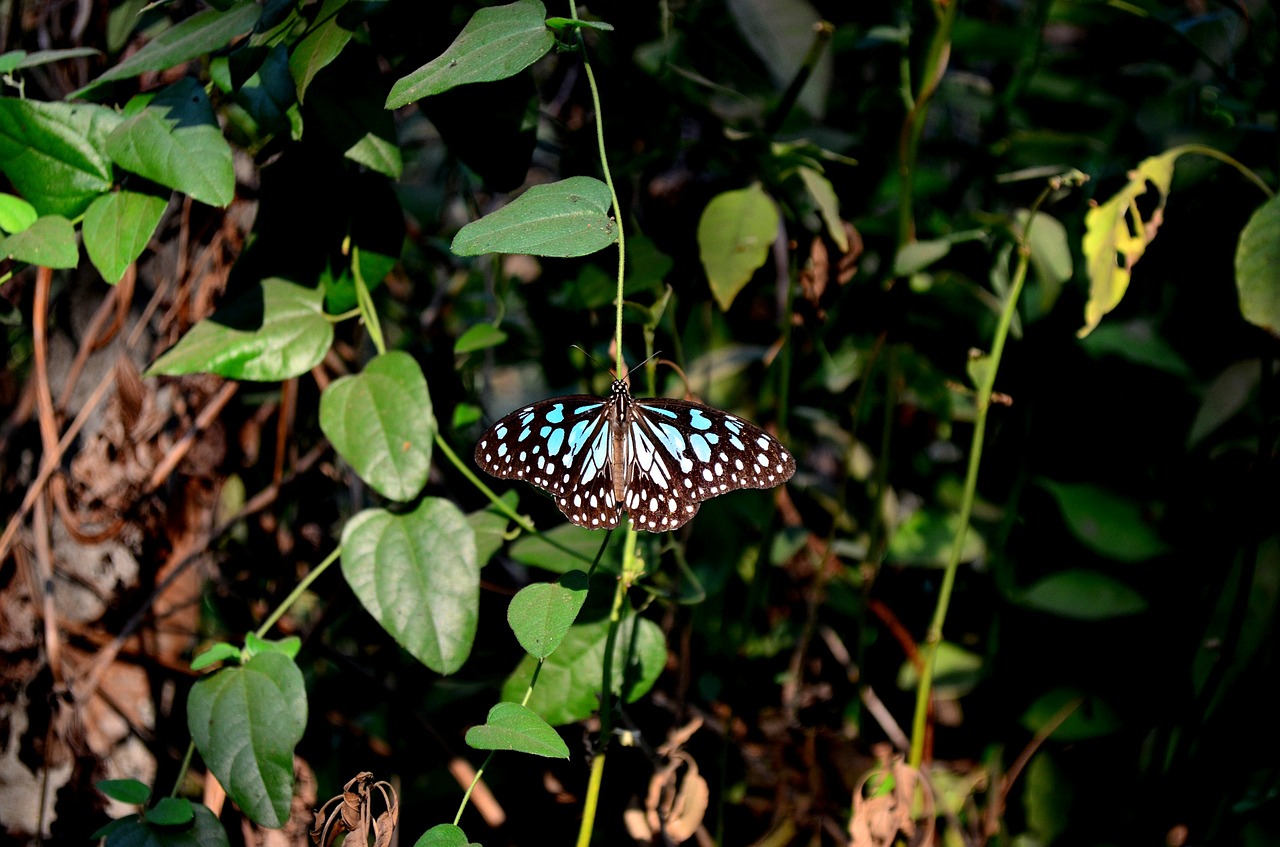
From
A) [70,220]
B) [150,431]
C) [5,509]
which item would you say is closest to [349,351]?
[150,431]

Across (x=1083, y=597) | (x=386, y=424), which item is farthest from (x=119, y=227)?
(x=1083, y=597)

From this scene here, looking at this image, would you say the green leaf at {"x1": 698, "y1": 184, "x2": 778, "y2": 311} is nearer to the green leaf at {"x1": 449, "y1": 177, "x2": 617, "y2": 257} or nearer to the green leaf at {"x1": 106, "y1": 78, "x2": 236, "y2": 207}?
the green leaf at {"x1": 449, "y1": 177, "x2": 617, "y2": 257}

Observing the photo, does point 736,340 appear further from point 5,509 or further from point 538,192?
point 5,509

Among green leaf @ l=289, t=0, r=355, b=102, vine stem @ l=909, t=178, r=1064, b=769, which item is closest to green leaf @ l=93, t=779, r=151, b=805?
green leaf @ l=289, t=0, r=355, b=102

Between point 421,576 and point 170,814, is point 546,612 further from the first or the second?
point 170,814

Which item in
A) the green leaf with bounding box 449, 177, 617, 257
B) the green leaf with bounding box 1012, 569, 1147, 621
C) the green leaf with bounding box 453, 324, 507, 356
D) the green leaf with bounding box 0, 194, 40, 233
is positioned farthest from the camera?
the green leaf with bounding box 1012, 569, 1147, 621

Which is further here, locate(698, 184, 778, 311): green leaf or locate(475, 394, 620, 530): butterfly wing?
locate(698, 184, 778, 311): green leaf
